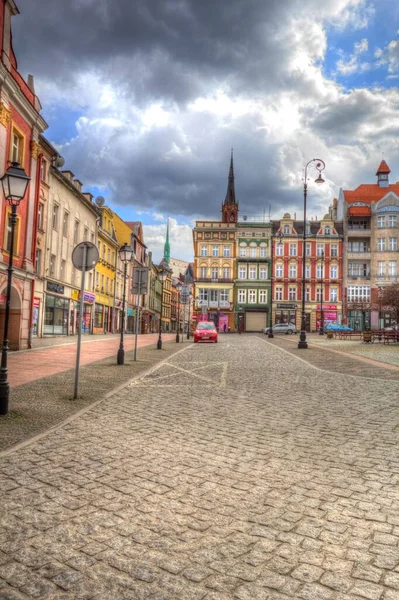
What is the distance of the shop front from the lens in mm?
34344

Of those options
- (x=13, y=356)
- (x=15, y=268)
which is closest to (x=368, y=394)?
(x=13, y=356)

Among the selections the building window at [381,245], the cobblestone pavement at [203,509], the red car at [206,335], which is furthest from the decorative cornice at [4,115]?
the building window at [381,245]

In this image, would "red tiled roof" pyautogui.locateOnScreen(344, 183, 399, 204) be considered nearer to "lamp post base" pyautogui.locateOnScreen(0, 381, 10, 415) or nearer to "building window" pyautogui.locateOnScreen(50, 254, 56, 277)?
"building window" pyautogui.locateOnScreen(50, 254, 56, 277)

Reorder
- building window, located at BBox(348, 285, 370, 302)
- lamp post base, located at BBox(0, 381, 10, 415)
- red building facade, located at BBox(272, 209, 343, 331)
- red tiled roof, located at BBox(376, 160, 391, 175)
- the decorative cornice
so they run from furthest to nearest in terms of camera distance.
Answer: red tiled roof, located at BBox(376, 160, 391, 175) → red building facade, located at BBox(272, 209, 343, 331) → building window, located at BBox(348, 285, 370, 302) → the decorative cornice → lamp post base, located at BBox(0, 381, 10, 415)

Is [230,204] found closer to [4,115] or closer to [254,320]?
[254,320]

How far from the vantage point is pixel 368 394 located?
388 inches

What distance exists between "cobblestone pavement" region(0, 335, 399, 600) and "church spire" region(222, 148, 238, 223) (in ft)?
262

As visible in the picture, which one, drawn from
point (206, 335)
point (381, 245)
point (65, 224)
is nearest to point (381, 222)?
point (381, 245)

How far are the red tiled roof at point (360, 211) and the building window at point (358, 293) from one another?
10.4 meters

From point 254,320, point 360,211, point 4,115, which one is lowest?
point 254,320

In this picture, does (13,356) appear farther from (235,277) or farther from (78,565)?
(235,277)

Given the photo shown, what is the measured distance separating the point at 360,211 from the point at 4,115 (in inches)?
2365

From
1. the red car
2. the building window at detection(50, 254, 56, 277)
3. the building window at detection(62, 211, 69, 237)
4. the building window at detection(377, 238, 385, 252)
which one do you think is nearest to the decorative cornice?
the building window at detection(50, 254, 56, 277)

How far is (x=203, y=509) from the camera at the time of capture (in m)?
3.72
